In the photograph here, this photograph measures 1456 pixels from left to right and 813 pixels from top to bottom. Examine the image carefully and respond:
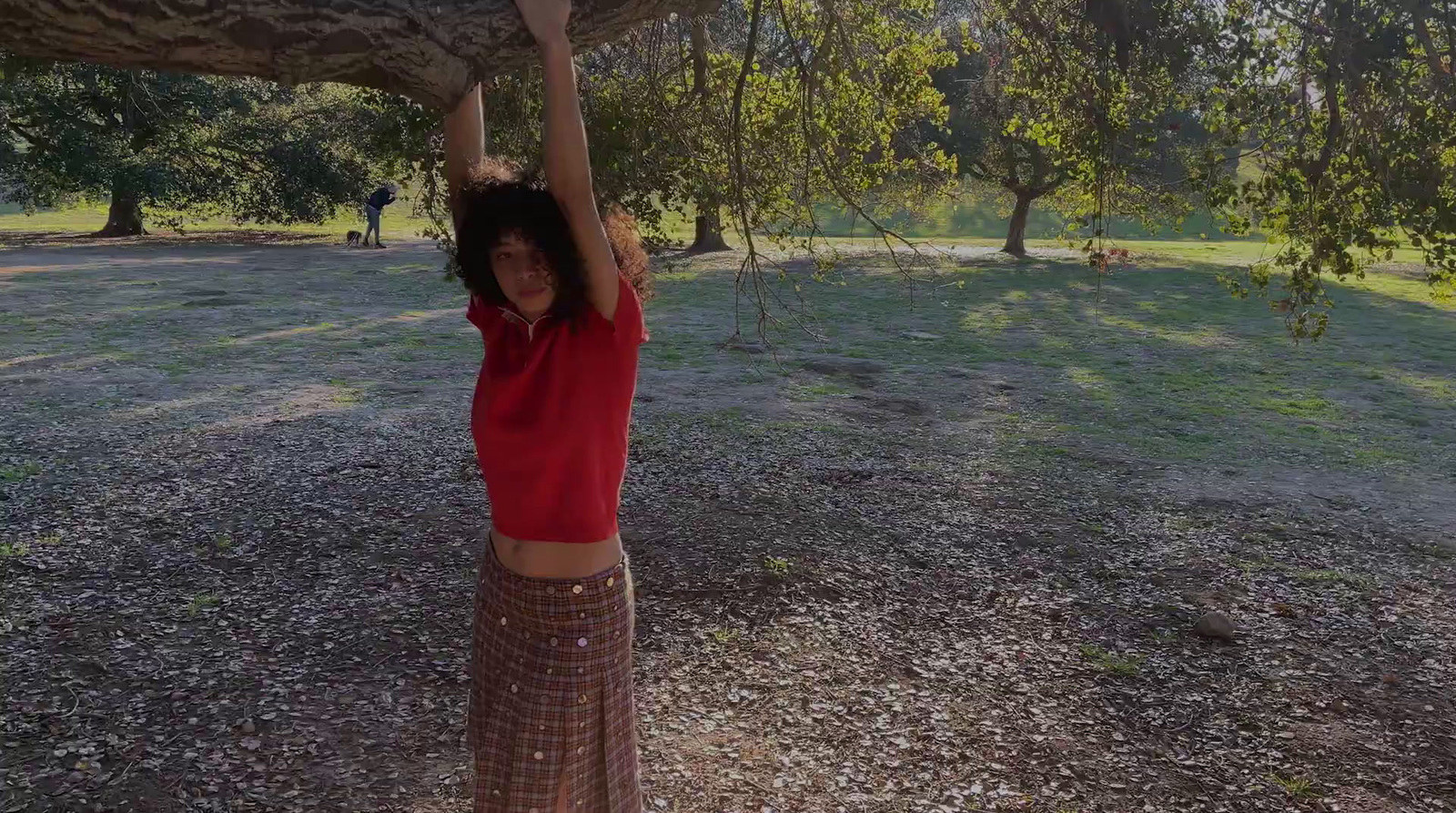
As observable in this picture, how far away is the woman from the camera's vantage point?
2377mm

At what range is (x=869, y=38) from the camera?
6.72 metres

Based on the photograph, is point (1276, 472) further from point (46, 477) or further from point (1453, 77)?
point (46, 477)

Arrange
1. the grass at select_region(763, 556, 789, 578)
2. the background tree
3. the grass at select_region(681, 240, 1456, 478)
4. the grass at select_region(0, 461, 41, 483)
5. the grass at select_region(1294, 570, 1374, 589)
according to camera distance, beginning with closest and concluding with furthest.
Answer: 1. the background tree
2. the grass at select_region(763, 556, 789, 578)
3. the grass at select_region(1294, 570, 1374, 589)
4. the grass at select_region(0, 461, 41, 483)
5. the grass at select_region(681, 240, 1456, 478)

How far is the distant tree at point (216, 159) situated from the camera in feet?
73.7

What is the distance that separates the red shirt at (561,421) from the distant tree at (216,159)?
2093 cm

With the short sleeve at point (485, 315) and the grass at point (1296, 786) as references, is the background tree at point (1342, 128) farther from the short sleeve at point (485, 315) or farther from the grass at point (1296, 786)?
the short sleeve at point (485, 315)

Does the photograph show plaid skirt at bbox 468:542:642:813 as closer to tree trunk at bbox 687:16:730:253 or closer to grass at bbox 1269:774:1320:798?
grass at bbox 1269:774:1320:798

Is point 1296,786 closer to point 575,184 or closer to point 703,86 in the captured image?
point 575,184

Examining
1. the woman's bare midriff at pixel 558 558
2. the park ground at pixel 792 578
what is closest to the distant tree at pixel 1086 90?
the park ground at pixel 792 578

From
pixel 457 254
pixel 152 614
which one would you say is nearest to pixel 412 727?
pixel 152 614

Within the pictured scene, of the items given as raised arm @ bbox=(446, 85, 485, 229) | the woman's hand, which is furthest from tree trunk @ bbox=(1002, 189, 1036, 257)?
the woman's hand

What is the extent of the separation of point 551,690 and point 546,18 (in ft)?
5.13

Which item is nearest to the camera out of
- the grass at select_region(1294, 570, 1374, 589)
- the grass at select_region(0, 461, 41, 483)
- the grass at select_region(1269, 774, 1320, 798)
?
the grass at select_region(1269, 774, 1320, 798)

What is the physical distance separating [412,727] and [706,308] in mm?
13074
